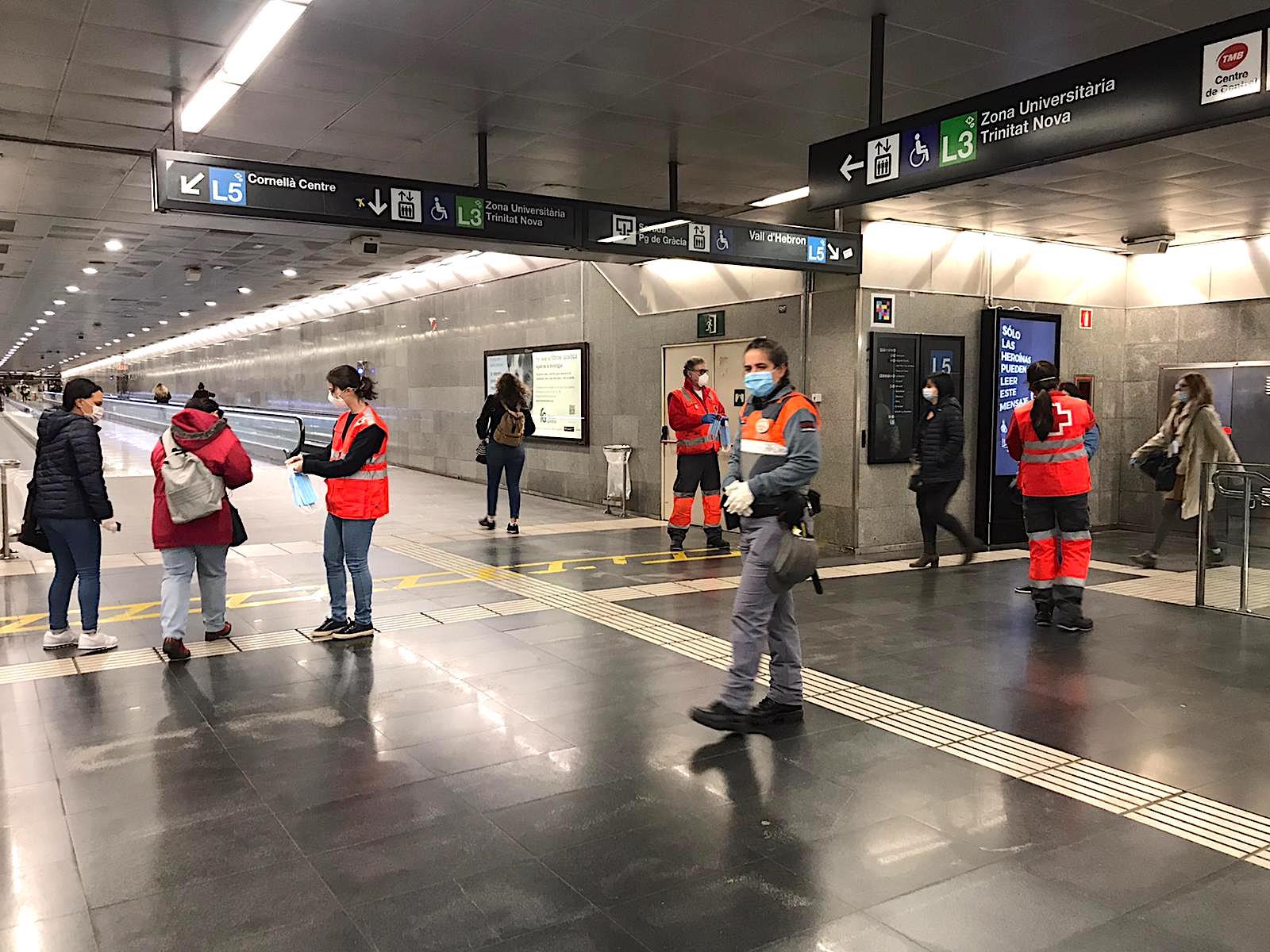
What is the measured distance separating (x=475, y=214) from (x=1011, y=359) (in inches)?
251

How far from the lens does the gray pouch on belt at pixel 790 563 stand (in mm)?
4399

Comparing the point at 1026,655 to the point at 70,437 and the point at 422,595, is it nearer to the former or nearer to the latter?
the point at 422,595

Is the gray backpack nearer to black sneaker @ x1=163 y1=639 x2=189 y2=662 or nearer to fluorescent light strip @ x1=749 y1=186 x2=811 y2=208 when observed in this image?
black sneaker @ x1=163 y1=639 x2=189 y2=662

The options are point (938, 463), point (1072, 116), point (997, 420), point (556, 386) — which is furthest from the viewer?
point (556, 386)

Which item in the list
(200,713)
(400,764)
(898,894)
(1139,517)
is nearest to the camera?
(898,894)

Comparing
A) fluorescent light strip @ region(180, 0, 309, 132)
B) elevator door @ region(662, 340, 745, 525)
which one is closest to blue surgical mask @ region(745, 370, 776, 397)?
fluorescent light strip @ region(180, 0, 309, 132)

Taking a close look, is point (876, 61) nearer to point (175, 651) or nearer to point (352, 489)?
point (352, 489)

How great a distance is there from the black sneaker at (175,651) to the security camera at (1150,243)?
10.1m

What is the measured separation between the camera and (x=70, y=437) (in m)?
5.66

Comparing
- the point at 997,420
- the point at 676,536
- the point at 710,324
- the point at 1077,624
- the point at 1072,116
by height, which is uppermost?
the point at 1072,116

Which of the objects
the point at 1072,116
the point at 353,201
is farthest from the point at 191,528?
the point at 1072,116

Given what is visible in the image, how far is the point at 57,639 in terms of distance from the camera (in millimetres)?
5832

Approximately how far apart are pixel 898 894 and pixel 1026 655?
3.25 m

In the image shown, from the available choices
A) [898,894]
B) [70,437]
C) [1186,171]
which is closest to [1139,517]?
[1186,171]
